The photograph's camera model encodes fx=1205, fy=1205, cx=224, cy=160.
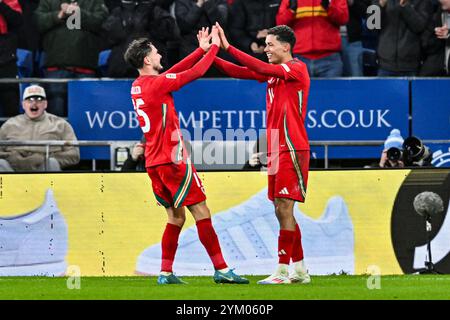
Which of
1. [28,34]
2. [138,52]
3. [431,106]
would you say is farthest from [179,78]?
[28,34]

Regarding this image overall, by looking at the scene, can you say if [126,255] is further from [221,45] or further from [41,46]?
[41,46]

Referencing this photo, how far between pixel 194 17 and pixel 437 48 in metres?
3.43

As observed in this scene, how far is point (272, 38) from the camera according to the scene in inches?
462

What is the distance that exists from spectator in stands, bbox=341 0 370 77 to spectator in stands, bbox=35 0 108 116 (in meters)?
3.45

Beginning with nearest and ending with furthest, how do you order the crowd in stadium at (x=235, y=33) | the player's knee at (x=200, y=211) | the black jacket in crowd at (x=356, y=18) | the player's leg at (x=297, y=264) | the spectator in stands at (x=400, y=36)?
the player's knee at (x=200, y=211), the player's leg at (x=297, y=264), the crowd in stadium at (x=235, y=33), the spectator in stands at (x=400, y=36), the black jacket in crowd at (x=356, y=18)

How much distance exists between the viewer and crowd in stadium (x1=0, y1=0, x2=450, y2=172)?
16656 mm

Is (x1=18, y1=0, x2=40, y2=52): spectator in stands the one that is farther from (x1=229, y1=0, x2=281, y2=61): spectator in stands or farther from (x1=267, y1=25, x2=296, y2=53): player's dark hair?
(x1=267, y1=25, x2=296, y2=53): player's dark hair

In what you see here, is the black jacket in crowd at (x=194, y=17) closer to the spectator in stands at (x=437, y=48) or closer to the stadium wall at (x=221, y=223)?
the spectator in stands at (x=437, y=48)

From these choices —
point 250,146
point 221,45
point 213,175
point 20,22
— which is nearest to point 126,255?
point 213,175

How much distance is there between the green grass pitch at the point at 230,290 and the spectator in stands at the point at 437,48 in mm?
4663

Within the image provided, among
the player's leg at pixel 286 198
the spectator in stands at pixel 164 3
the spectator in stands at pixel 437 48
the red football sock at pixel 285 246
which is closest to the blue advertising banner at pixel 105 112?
the spectator in stands at pixel 164 3

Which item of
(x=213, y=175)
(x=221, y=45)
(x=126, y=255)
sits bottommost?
(x=126, y=255)

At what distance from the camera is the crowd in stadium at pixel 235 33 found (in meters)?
16.7

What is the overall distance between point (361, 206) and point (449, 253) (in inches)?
45.3
